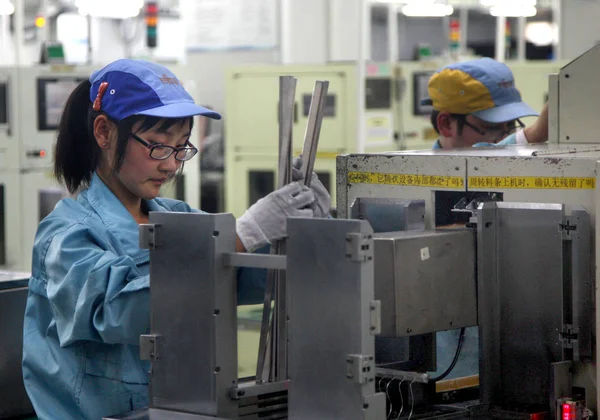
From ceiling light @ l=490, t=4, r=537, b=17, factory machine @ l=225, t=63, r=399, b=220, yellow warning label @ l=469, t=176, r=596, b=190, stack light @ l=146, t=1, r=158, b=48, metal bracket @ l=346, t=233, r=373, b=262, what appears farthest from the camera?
ceiling light @ l=490, t=4, r=537, b=17

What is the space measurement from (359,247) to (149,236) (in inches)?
13.8

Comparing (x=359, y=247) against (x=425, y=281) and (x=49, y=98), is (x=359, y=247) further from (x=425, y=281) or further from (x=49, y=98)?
(x=49, y=98)

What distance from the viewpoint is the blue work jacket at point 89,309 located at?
146cm

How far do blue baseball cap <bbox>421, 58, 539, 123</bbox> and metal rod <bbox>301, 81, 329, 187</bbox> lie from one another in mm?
1268

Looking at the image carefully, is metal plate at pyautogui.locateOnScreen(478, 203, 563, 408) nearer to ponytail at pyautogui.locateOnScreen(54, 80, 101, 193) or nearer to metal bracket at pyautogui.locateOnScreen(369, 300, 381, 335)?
metal bracket at pyautogui.locateOnScreen(369, 300, 381, 335)

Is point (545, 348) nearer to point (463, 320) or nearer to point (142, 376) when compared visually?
point (463, 320)

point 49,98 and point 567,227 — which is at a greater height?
point 49,98

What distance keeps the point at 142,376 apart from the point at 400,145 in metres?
4.74

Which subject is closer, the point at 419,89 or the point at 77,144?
the point at 77,144

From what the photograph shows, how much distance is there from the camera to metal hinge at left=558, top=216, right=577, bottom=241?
145 centimetres

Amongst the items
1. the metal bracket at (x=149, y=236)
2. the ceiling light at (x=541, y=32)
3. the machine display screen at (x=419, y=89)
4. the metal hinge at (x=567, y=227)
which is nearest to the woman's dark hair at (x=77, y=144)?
the metal bracket at (x=149, y=236)

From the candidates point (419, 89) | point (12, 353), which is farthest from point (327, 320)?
point (419, 89)

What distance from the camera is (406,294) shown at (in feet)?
4.65

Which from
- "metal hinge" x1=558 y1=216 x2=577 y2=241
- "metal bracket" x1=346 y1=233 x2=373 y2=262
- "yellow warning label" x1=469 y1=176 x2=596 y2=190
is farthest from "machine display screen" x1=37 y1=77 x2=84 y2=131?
"metal bracket" x1=346 y1=233 x2=373 y2=262
